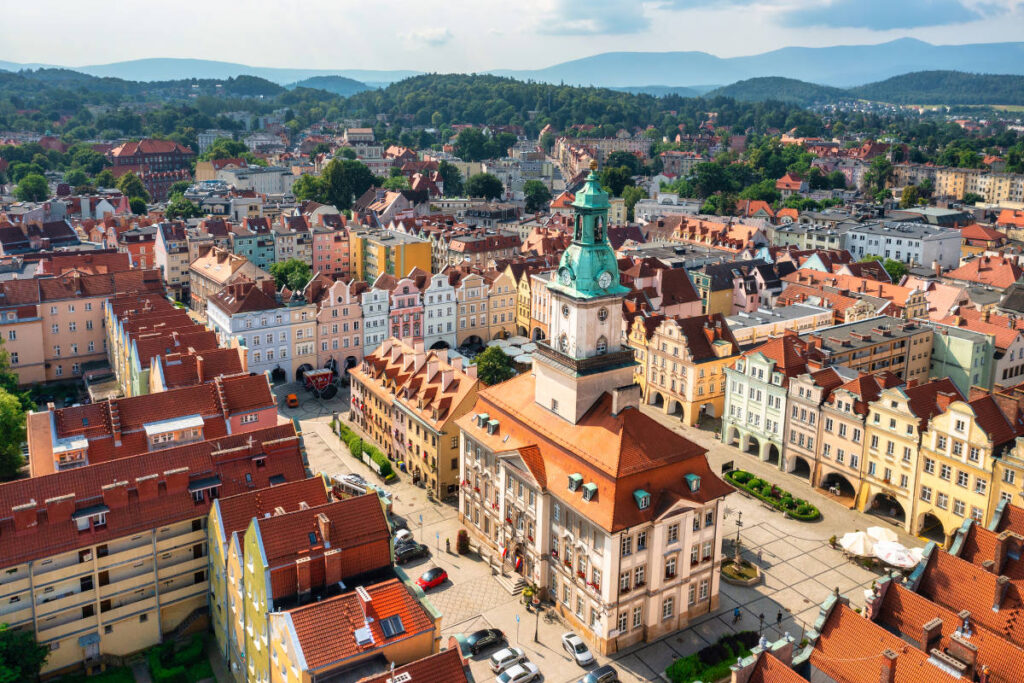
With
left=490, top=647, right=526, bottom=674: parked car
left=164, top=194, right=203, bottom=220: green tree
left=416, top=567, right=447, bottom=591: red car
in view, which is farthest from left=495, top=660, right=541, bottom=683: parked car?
left=164, top=194, right=203, bottom=220: green tree

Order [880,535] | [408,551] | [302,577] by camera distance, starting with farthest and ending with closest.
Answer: [408,551], [880,535], [302,577]

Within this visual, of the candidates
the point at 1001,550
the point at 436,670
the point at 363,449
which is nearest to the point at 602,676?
the point at 436,670

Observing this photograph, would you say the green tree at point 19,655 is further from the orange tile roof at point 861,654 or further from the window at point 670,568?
the orange tile roof at point 861,654

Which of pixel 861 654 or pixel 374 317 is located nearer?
pixel 861 654

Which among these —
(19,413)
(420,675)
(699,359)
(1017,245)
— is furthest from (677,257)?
(420,675)

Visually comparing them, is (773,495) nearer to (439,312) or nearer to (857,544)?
(857,544)

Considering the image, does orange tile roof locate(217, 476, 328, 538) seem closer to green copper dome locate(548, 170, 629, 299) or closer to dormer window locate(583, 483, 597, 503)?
A: dormer window locate(583, 483, 597, 503)
